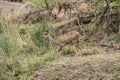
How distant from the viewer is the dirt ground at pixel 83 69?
771 cm

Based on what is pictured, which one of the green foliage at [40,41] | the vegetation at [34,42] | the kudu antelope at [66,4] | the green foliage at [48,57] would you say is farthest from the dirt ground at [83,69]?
Result: the kudu antelope at [66,4]

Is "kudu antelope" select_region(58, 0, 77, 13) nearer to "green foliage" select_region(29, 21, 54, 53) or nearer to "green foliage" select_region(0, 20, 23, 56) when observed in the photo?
"green foliage" select_region(29, 21, 54, 53)

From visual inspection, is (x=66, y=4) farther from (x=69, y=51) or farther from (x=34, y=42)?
(x=69, y=51)

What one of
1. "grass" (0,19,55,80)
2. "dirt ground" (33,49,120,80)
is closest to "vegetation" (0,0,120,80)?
"grass" (0,19,55,80)

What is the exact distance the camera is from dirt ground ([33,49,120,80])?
7.71 meters

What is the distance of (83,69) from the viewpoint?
8156 mm

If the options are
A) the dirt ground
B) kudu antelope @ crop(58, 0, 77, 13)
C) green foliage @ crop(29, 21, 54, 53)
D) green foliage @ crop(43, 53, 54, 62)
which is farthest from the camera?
kudu antelope @ crop(58, 0, 77, 13)

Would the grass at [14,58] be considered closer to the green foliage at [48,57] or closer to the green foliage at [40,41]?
the green foliage at [48,57]

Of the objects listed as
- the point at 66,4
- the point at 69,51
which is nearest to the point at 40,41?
the point at 69,51

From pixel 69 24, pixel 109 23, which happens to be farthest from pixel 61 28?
pixel 109 23

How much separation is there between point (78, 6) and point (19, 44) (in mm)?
4105

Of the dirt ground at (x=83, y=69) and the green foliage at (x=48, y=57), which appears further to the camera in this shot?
the green foliage at (x=48, y=57)

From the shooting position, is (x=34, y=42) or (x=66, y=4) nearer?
(x=34, y=42)

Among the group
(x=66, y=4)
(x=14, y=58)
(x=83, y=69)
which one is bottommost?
(x=83, y=69)
